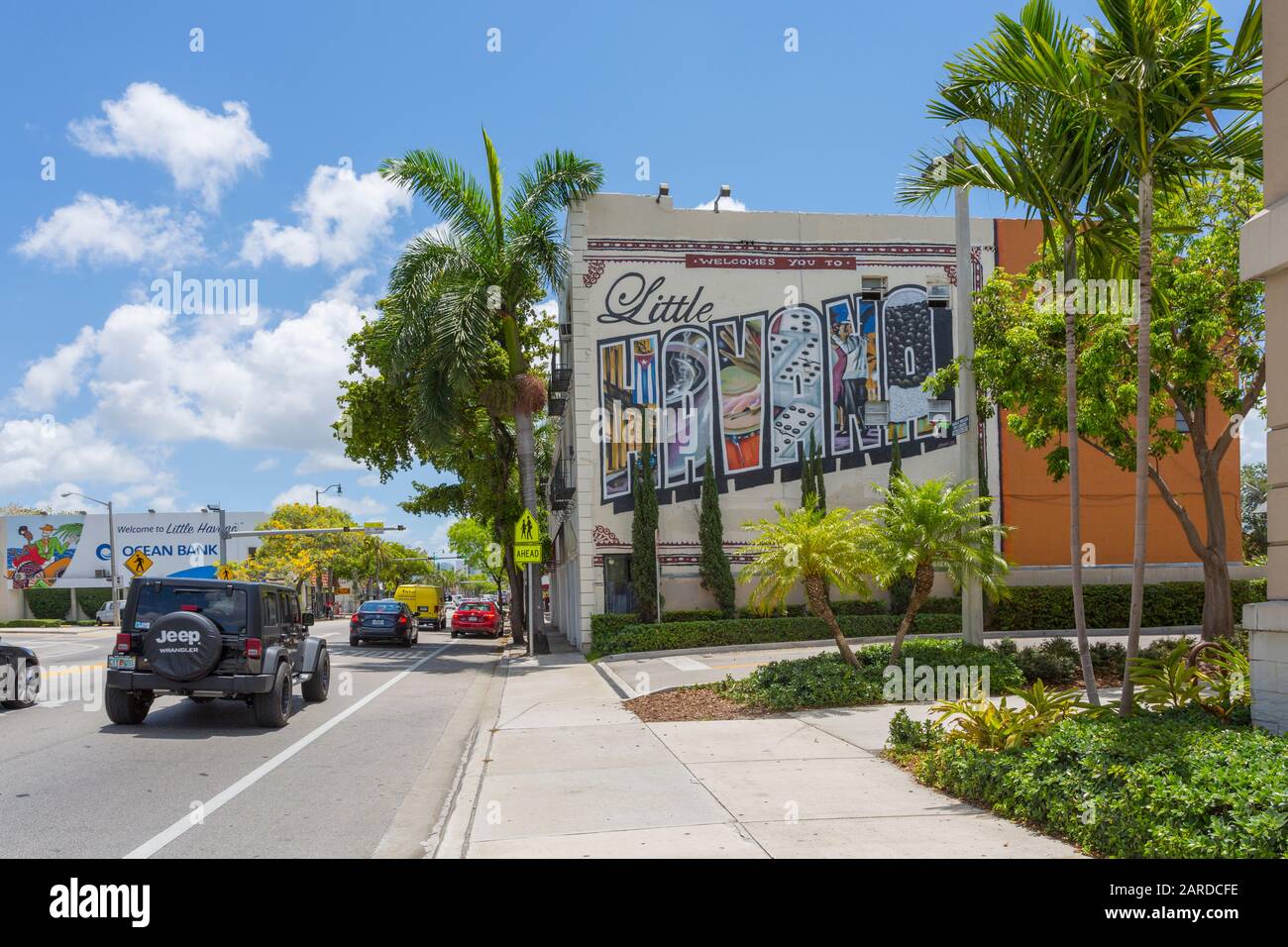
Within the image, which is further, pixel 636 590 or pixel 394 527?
pixel 394 527

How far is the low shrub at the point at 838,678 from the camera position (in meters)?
13.6

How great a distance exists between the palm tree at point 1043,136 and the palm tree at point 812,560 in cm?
494

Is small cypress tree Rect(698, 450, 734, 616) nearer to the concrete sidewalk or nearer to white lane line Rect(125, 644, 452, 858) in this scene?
white lane line Rect(125, 644, 452, 858)

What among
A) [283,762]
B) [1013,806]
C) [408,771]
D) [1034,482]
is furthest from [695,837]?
[1034,482]

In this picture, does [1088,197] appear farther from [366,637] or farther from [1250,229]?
[366,637]

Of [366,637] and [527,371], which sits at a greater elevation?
[527,371]

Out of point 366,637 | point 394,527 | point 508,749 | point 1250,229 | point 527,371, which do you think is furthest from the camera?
point 394,527

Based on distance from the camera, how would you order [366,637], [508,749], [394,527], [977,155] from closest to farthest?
[977,155], [508,749], [366,637], [394,527]

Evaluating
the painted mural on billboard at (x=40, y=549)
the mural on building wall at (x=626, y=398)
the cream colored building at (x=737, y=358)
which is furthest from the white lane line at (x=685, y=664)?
the painted mural on billboard at (x=40, y=549)

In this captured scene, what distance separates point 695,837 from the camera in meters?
6.89

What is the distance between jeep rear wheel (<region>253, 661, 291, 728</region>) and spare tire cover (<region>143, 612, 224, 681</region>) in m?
0.96

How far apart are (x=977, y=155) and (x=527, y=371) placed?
2035cm

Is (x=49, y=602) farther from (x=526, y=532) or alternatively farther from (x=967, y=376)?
(x=967, y=376)
